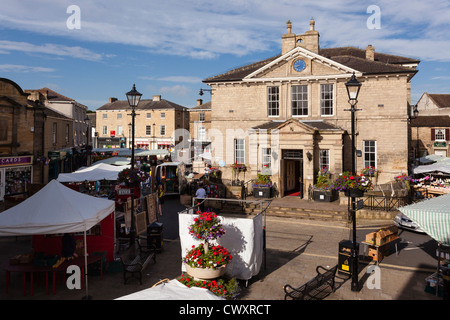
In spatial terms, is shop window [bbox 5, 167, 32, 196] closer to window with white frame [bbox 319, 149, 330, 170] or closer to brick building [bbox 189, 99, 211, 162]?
window with white frame [bbox 319, 149, 330, 170]

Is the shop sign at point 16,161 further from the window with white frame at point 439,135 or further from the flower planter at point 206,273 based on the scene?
the window with white frame at point 439,135

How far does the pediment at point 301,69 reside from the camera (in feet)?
74.1

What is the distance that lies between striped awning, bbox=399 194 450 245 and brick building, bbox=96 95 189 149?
50.8m

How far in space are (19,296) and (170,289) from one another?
6189 mm

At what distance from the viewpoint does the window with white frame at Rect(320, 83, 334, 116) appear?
2303 cm

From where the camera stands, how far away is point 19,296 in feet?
29.0

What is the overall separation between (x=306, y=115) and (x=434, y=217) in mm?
15435

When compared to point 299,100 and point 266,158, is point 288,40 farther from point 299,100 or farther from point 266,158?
point 266,158

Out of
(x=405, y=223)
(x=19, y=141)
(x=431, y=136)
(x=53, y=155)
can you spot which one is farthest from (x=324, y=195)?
(x=431, y=136)

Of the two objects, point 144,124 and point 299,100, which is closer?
point 299,100

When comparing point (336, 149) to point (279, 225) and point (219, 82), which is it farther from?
point (219, 82)

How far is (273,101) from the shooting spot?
80.2ft
